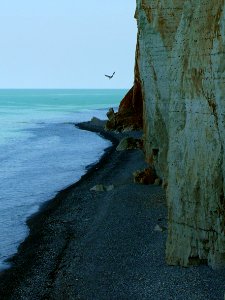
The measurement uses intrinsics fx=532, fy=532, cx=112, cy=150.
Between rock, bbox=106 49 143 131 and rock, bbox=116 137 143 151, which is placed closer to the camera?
rock, bbox=116 137 143 151

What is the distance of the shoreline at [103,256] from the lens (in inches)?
637

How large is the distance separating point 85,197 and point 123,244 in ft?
35.0

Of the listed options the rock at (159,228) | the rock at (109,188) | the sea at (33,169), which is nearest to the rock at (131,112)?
the sea at (33,169)

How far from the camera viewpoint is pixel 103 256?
19.4m

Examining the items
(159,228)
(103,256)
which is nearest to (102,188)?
(159,228)

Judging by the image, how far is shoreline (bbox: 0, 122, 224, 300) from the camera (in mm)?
16172

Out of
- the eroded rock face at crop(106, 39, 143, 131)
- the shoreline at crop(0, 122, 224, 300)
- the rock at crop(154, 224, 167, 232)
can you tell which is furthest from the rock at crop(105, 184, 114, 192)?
the eroded rock face at crop(106, 39, 143, 131)

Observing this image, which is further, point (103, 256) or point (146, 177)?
point (146, 177)

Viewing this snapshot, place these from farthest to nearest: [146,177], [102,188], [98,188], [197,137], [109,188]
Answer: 1. [98,188]
2. [102,188]
3. [109,188]
4. [146,177]
5. [197,137]

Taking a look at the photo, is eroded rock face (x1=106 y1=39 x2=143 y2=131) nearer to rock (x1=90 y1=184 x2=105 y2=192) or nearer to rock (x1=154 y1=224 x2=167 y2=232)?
rock (x1=90 y1=184 x2=105 y2=192)

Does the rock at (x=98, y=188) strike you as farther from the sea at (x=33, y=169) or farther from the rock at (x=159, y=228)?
the rock at (x=159, y=228)

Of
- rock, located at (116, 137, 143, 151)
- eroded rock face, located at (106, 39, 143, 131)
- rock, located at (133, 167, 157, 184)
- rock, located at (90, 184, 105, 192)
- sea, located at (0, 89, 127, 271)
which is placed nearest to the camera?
sea, located at (0, 89, 127, 271)

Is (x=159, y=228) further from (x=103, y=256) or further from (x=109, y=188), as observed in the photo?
(x=109, y=188)

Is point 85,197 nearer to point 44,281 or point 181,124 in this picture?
point 44,281
